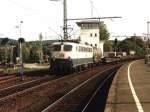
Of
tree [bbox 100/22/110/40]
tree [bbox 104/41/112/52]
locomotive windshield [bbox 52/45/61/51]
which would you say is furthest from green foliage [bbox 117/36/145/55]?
locomotive windshield [bbox 52/45/61/51]

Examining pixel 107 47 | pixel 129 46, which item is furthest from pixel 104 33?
pixel 129 46

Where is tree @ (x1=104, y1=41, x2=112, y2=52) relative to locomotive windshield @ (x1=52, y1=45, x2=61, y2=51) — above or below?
above

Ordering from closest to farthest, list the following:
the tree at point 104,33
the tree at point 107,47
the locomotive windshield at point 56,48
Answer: the locomotive windshield at point 56,48
the tree at point 107,47
the tree at point 104,33

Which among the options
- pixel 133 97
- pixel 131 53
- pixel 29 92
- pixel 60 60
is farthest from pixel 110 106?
pixel 131 53

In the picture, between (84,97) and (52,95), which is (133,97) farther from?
(52,95)

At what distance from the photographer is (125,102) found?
1519cm

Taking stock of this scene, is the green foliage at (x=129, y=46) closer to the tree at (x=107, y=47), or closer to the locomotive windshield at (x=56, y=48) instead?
the tree at (x=107, y=47)

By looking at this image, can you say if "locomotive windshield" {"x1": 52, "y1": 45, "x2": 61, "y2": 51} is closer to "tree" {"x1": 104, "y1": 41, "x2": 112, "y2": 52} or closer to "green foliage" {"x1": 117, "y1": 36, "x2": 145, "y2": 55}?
"green foliage" {"x1": 117, "y1": 36, "x2": 145, "y2": 55}

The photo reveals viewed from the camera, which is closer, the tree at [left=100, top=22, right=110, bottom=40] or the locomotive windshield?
the locomotive windshield

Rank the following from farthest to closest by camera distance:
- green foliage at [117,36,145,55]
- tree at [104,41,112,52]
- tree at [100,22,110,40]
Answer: tree at [100,22,110,40] < tree at [104,41,112,52] < green foliage at [117,36,145,55]

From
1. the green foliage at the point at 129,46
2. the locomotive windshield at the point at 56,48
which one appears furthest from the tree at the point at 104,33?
the locomotive windshield at the point at 56,48

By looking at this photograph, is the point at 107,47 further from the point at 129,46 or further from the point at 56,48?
the point at 56,48

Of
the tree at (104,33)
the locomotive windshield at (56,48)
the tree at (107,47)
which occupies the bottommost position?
the locomotive windshield at (56,48)

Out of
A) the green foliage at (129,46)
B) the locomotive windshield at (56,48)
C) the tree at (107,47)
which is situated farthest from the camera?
the tree at (107,47)
